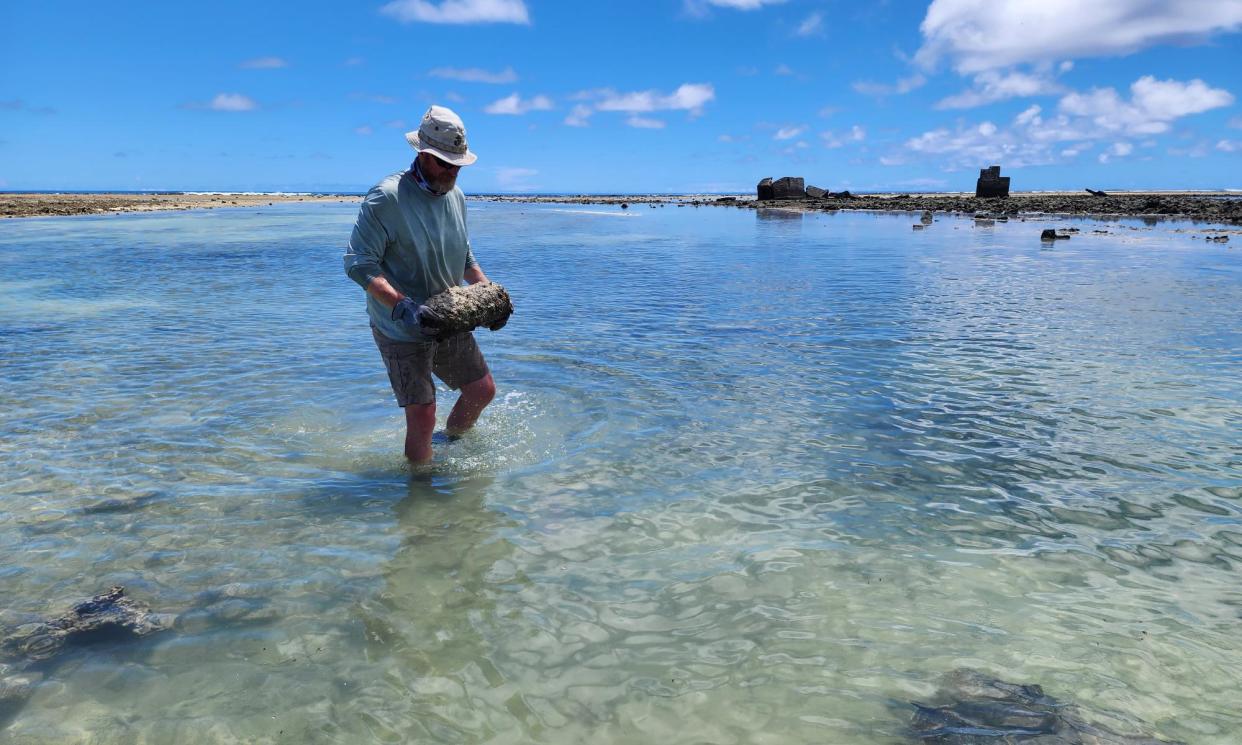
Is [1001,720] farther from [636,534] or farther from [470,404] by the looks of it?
[470,404]

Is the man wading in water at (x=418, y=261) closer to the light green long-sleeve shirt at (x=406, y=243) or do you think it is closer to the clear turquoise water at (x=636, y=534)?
the light green long-sleeve shirt at (x=406, y=243)

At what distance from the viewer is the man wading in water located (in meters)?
5.44

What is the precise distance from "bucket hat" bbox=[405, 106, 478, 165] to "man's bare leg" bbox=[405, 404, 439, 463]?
207 cm

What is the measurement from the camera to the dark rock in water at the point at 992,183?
76062 mm

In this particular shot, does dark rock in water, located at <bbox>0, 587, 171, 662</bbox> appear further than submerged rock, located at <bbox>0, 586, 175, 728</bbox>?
Yes

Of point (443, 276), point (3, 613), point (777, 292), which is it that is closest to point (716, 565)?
point (443, 276)

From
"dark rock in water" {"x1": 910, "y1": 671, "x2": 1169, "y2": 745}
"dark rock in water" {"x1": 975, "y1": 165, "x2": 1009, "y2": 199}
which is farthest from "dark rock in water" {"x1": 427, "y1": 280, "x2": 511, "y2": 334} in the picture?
"dark rock in water" {"x1": 975, "y1": 165, "x2": 1009, "y2": 199}

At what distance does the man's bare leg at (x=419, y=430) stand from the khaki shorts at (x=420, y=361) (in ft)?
0.36

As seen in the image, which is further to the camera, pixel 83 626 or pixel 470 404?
pixel 470 404

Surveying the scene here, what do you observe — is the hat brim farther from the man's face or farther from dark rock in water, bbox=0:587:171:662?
dark rock in water, bbox=0:587:171:662

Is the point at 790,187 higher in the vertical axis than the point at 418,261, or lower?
higher

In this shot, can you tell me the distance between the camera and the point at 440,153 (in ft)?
17.7

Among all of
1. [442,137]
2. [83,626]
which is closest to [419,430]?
[442,137]

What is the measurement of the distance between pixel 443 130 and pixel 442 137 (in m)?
0.05
